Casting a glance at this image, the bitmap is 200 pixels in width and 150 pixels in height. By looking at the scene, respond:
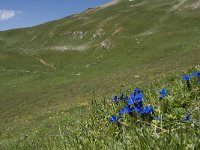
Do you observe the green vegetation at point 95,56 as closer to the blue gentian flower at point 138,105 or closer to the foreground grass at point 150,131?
the foreground grass at point 150,131

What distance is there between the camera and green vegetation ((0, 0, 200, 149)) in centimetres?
4553

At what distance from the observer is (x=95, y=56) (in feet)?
240

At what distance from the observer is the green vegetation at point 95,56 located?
45525mm

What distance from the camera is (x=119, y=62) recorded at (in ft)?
218

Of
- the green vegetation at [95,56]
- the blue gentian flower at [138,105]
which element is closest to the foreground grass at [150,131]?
the blue gentian flower at [138,105]

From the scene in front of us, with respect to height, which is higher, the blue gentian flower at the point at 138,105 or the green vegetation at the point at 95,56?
the blue gentian flower at the point at 138,105

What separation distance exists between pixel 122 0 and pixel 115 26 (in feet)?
152

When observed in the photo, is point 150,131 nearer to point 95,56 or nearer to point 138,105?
point 138,105

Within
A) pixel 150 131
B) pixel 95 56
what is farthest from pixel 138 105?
pixel 95 56

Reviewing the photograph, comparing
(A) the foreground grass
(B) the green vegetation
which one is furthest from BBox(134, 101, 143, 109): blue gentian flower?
(B) the green vegetation

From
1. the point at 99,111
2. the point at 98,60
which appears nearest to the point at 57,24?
the point at 98,60

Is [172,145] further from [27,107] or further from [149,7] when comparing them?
[149,7]

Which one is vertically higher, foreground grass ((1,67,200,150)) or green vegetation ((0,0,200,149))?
foreground grass ((1,67,200,150))

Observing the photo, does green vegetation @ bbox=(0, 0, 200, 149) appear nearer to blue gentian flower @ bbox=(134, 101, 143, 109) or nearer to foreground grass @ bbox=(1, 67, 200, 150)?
foreground grass @ bbox=(1, 67, 200, 150)
